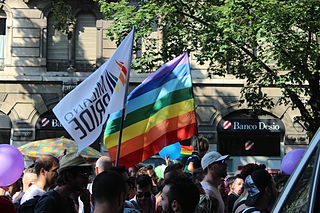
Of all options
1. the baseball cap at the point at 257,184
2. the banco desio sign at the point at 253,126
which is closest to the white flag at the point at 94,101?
the baseball cap at the point at 257,184

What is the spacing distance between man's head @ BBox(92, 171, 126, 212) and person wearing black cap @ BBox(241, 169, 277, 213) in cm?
163

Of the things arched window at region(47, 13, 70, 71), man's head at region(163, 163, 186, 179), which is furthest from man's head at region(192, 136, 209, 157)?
arched window at region(47, 13, 70, 71)

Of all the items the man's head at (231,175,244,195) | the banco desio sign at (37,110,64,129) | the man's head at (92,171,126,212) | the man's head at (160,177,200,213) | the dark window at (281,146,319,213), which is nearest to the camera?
the dark window at (281,146,319,213)

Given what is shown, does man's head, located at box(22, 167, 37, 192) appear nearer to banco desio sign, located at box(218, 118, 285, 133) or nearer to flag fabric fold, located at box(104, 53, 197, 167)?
flag fabric fold, located at box(104, 53, 197, 167)

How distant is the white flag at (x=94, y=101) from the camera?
6473mm

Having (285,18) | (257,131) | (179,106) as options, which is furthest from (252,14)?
(257,131)

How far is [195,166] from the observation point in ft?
27.6

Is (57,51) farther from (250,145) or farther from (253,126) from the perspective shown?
(250,145)

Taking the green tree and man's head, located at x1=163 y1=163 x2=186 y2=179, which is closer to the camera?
man's head, located at x1=163 y1=163 x2=186 y2=179

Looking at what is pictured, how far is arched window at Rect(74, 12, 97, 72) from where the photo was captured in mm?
21594

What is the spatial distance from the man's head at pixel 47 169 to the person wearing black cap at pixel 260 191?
190cm

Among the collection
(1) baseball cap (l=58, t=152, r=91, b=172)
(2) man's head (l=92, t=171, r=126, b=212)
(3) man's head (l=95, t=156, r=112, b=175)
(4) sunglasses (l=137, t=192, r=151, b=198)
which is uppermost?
(2) man's head (l=92, t=171, r=126, b=212)

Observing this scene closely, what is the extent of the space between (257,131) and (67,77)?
6.72 meters

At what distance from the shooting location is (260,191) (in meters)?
5.16
